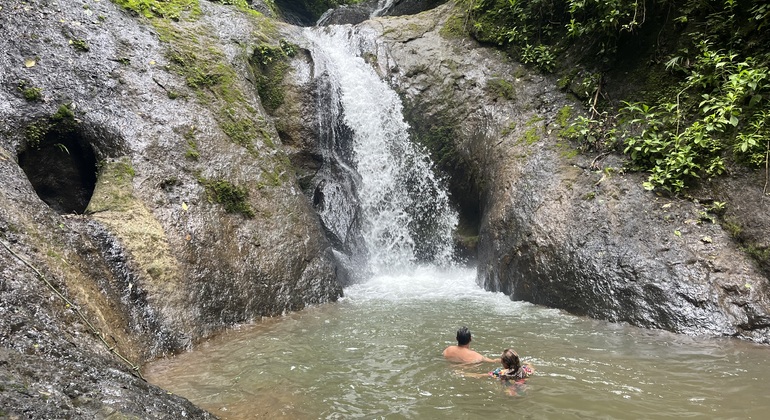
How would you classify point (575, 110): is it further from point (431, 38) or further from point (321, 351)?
point (321, 351)

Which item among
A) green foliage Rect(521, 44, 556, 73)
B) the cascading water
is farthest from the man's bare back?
green foliage Rect(521, 44, 556, 73)

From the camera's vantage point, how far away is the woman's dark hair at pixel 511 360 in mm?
4332

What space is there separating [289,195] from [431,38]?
7116 mm

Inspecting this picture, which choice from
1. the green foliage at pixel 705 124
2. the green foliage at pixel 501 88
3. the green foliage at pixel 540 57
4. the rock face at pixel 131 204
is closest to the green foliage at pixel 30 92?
the rock face at pixel 131 204

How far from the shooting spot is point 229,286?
6516 mm

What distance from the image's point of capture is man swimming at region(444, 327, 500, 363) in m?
4.96

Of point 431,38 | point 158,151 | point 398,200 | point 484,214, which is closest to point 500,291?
point 484,214

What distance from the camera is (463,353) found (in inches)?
198

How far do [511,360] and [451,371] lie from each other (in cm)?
74

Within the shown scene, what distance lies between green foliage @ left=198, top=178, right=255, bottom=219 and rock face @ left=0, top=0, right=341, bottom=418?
0.08ft

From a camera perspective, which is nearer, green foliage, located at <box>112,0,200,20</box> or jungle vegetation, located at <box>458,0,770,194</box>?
jungle vegetation, located at <box>458,0,770,194</box>

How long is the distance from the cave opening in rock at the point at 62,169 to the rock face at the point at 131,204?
0.02m

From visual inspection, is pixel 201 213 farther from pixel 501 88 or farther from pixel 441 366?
pixel 501 88

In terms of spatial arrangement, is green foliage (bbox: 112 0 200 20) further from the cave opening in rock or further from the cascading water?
Result: the cascading water
